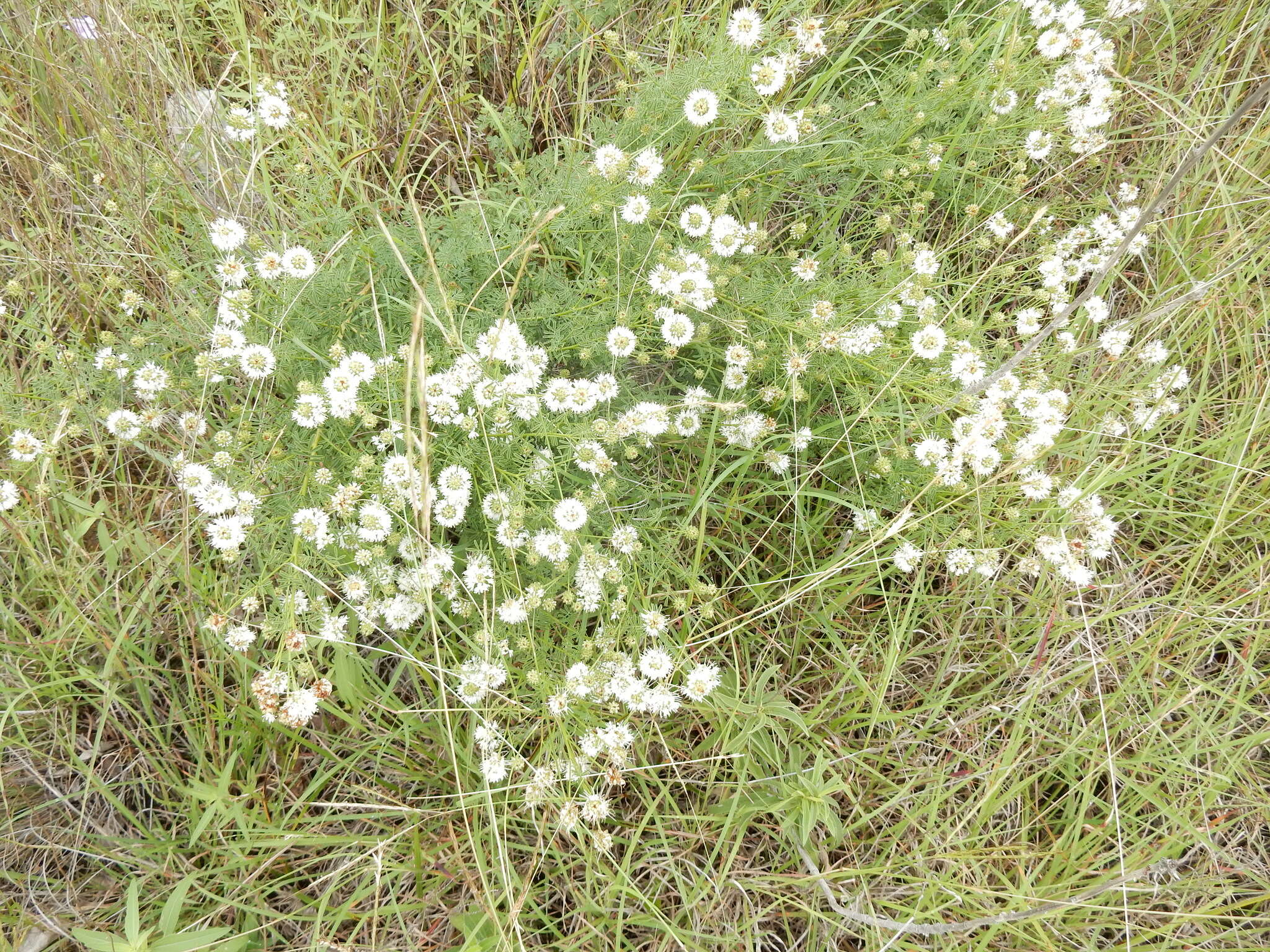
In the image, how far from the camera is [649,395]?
9.79 feet

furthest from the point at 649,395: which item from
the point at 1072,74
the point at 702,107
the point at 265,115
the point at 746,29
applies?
the point at 1072,74

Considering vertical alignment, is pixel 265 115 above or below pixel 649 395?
above

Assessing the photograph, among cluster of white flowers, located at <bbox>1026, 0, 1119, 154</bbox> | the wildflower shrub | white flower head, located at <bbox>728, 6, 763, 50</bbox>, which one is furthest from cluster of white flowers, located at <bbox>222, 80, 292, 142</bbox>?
cluster of white flowers, located at <bbox>1026, 0, 1119, 154</bbox>

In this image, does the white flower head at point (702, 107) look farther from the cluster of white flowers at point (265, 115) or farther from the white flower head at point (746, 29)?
the cluster of white flowers at point (265, 115)

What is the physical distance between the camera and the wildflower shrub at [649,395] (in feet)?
8.09

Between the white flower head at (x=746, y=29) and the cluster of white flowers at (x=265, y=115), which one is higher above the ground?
the cluster of white flowers at (x=265, y=115)

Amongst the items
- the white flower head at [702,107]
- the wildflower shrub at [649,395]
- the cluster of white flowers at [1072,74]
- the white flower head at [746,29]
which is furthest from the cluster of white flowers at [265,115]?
the cluster of white flowers at [1072,74]

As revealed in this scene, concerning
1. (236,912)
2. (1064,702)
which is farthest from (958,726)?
(236,912)

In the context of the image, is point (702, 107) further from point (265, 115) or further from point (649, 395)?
point (265, 115)

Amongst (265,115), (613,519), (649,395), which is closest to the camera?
(265,115)

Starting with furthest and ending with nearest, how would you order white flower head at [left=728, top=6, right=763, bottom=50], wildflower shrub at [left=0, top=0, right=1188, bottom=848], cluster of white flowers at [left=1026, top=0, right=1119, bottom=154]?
cluster of white flowers at [left=1026, top=0, right=1119, bottom=154] → white flower head at [left=728, top=6, right=763, bottom=50] → wildflower shrub at [left=0, top=0, right=1188, bottom=848]

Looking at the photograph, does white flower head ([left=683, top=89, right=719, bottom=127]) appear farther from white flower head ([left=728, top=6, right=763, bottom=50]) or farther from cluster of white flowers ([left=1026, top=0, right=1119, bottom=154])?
cluster of white flowers ([left=1026, top=0, right=1119, bottom=154])

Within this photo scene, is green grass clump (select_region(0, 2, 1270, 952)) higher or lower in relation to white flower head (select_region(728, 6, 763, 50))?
lower

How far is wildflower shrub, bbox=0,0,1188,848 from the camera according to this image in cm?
246
